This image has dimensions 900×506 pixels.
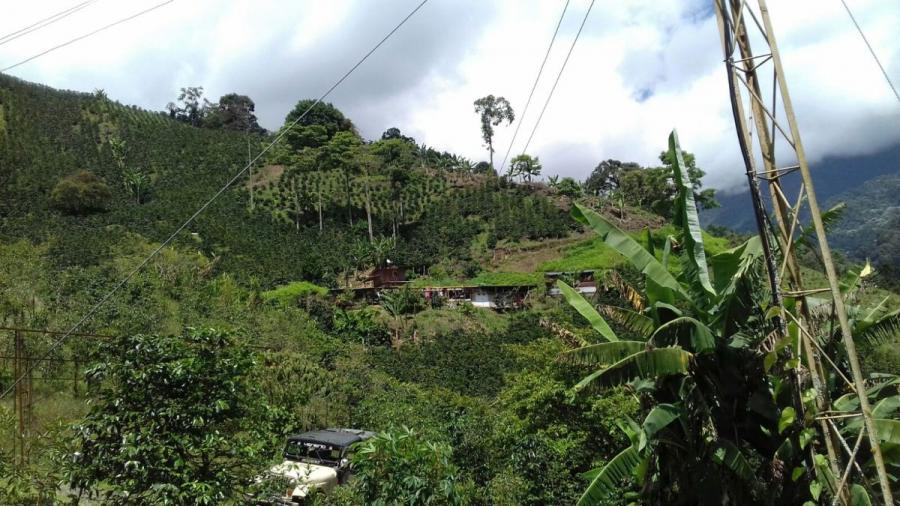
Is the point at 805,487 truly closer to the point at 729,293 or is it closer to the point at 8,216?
the point at 729,293

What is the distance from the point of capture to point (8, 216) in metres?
33.6

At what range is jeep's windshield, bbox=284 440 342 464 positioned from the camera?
9.65m

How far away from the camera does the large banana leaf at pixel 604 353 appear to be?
5297 millimetres

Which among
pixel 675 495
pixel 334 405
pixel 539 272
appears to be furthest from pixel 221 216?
pixel 675 495

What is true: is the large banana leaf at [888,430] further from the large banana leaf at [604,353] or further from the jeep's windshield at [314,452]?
the jeep's windshield at [314,452]

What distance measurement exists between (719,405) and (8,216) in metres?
38.8

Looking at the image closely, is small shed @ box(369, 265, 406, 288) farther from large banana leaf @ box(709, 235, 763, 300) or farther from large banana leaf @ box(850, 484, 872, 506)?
large banana leaf @ box(850, 484, 872, 506)

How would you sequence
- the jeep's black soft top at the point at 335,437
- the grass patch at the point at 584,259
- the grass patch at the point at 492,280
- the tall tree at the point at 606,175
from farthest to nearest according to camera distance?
1. the tall tree at the point at 606,175
2. the grass patch at the point at 584,259
3. the grass patch at the point at 492,280
4. the jeep's black soft top at the point at 335,437

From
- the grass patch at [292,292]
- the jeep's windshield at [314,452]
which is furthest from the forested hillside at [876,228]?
the jeep's windshield at [314,452]

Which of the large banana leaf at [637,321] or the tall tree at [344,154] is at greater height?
the tall tree at [344,154]

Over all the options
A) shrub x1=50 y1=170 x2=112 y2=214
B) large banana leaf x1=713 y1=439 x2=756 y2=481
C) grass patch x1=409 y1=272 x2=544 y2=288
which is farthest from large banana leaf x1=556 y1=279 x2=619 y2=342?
shrub x1=50 y1=170 x2=112 y2=214

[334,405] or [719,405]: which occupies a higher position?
[719,405]

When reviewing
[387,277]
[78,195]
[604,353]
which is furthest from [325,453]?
[78,195]

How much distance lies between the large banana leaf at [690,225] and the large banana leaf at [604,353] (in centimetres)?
75
